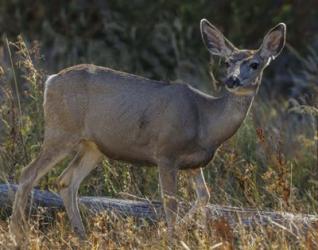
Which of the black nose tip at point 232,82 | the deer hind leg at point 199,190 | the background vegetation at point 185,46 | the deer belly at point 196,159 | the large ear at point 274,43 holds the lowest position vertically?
the background vegetation at point 185,46

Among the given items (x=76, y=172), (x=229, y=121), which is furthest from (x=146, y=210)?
(x=229, y=121)

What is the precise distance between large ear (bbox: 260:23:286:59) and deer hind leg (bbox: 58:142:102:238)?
1512 millimetres

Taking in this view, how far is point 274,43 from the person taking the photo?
909 cm

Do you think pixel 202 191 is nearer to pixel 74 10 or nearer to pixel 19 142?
pixel 19 142

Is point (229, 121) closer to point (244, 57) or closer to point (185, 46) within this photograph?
point (244, 57)

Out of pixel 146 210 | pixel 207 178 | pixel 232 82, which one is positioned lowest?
pixel 207 178

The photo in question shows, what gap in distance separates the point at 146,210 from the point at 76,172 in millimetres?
789

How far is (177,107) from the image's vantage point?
8.89 meters

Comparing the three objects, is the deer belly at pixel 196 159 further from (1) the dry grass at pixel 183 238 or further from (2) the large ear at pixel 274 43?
(2) the large ear at pixel 274 43

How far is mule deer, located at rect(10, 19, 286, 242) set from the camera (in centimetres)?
878

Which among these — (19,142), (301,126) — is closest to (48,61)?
(301,126)

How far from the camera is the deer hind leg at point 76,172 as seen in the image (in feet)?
30.0

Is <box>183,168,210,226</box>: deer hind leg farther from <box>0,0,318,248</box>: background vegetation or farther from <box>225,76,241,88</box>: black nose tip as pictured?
<box>0,0,318,248</box>: background vegetation

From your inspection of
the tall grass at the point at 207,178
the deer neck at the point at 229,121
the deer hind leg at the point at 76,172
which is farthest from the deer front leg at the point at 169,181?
the deer hind leg at the point at 76,172
